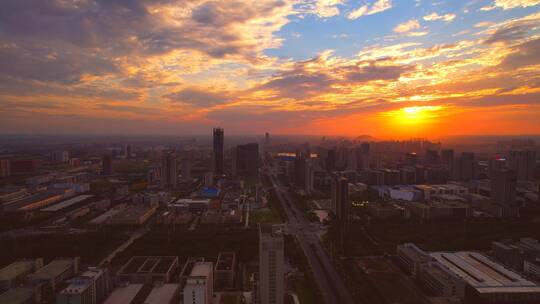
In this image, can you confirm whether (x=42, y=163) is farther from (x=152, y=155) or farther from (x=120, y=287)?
(x=120, y=287)

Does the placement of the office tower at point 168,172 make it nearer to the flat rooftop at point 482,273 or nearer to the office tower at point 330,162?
the office tower at point 330,162

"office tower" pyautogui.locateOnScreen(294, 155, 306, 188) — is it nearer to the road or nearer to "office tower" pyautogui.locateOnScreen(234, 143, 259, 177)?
"office tower" pyautogui.locateOnScreen(234, 143, 259, 177)

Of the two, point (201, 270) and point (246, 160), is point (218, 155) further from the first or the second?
point (201, 270)

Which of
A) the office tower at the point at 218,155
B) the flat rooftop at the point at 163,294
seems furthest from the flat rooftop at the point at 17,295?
the office tower at the point at 218,155

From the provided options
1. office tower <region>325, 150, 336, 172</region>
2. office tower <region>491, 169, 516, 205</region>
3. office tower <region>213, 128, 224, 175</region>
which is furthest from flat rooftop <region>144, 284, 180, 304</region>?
office tower <region>325, 150, 336, 172</region>

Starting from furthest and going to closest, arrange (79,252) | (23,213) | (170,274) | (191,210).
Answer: (191,210) → (23,213) → (79,252) → (170,274)

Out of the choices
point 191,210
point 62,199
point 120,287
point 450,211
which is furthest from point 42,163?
point 450,211
